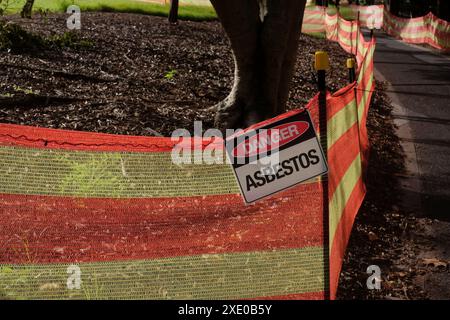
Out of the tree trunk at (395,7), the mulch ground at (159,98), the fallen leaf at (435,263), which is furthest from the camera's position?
the tree trunk at (395,7)

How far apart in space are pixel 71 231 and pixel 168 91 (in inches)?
317

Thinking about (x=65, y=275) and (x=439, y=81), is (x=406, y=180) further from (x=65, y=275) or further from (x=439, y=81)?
(x=439, y=81)

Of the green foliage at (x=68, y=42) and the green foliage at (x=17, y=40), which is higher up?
the green foliage at (x=17, y=40)

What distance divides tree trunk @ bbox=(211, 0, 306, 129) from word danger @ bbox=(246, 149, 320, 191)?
14.6 feet

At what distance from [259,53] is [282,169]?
4.97m

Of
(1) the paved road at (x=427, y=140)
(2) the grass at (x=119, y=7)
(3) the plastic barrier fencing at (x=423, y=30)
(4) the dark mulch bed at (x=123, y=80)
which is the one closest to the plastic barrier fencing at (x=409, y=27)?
(3) the plastic barrier fencing at (x=423, y=30)

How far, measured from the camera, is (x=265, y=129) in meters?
4.63

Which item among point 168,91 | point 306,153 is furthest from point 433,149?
point 306,153

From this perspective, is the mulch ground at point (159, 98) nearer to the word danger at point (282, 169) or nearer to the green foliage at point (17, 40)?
the green foliage at point (17, 40)

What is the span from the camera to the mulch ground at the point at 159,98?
7.10 m

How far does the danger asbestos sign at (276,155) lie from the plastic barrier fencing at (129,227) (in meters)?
0.10

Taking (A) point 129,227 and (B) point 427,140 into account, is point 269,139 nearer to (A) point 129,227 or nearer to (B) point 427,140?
(A) point 129,227

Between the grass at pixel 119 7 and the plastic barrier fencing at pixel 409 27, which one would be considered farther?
the plastic barrier fencing at pixel 409 27
